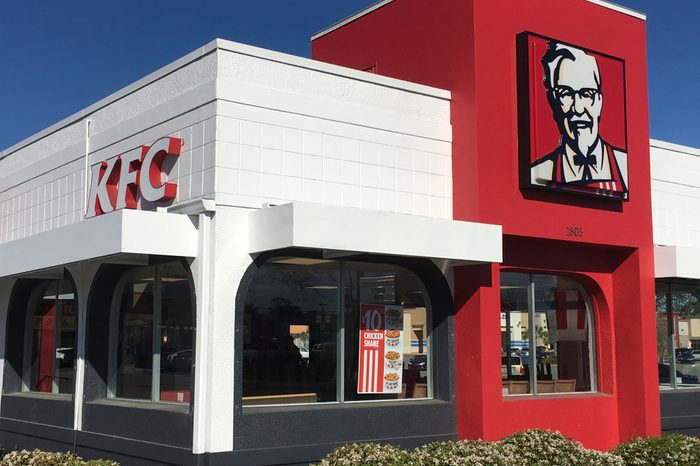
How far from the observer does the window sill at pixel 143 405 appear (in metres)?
10.9

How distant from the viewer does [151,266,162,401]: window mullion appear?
11.6 meters

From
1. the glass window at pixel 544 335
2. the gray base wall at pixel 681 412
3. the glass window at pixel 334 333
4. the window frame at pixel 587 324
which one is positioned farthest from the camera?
the gray base wall at pixel 681 412

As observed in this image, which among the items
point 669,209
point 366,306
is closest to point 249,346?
point 366,306

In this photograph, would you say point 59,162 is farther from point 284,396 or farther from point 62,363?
point 284,396

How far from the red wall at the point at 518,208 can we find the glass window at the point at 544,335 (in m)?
0.25

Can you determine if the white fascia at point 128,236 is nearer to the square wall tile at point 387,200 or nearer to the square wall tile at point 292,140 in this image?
the square wall tile at point 292,140

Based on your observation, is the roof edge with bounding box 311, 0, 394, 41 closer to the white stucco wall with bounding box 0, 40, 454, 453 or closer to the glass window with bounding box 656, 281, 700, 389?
the white stucco wall with bounding box 0, 40, 454, 453

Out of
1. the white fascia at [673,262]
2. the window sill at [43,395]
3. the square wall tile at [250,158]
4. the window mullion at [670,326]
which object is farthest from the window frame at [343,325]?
the window mullion at [670,326]

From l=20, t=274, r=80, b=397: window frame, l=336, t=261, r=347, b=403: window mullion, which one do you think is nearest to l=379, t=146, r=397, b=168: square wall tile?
l=336, t=261, r=347, b=403: window mullion

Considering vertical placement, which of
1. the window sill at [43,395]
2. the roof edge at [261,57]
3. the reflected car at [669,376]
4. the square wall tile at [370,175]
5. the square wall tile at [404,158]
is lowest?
the window sill at [43,395]

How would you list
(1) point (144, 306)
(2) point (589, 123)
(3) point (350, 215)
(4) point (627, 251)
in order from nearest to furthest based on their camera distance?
(3) point (350, 215) < (1) point (144, 306) < (2) point (589, 123) < (4) point (627, 251)

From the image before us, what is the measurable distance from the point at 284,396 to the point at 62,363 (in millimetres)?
4773

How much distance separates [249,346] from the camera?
1078cm

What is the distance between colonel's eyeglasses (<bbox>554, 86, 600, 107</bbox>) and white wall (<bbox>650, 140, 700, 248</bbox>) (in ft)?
8.71
